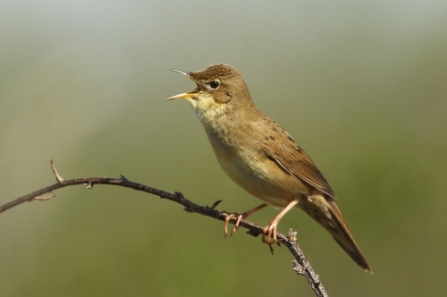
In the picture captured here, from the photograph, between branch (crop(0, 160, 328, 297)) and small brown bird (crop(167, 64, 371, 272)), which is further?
small brown bird (crop(167, 64, 371, 272))

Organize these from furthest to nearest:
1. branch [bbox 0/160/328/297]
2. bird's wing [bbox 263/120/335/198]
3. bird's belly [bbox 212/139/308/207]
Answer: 1. bird's wing [bbox 263/120/335/198]
2. bird's belly [bbox 212/139/308/207]
3. branch [bbox 0/160/328/297]

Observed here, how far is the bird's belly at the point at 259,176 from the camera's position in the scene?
4.31m

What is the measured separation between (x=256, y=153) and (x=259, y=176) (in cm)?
18

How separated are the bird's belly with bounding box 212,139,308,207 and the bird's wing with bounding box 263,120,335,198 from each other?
6 cm

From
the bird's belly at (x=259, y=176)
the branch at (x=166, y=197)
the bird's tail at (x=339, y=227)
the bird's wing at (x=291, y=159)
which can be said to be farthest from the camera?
the bird's tail at (x=339, y=227)

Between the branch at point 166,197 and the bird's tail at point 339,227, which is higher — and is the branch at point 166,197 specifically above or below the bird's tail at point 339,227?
above

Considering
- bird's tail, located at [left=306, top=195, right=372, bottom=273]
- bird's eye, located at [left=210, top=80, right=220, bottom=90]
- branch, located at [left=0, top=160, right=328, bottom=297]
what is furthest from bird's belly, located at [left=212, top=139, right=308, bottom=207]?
Result: branch, located at [left=0, top=160, right=328, bottom=297]

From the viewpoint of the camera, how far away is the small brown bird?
4.36 metres

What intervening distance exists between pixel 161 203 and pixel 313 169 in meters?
3.32

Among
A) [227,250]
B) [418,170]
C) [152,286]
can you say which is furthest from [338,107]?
[152,286]

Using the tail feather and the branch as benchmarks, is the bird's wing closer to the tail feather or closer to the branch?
the tail feather

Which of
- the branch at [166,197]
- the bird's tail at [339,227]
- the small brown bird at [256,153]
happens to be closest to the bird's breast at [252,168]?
the small brown bird at [256,153]

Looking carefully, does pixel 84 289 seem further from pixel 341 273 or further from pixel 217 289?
pixel 341 273

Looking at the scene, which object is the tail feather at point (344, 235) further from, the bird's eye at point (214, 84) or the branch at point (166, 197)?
the branch at point (166, 197)
